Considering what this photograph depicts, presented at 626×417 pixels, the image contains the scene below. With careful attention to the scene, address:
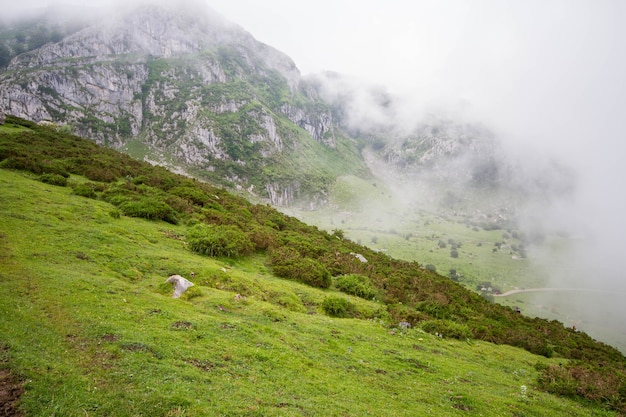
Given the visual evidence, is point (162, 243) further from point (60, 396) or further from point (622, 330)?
point (622, 330)

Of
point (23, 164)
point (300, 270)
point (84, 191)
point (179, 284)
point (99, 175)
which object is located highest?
point (99, 175)

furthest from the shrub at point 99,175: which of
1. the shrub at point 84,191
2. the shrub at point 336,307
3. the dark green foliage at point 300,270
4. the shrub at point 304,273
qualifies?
the shrub at point 336,307

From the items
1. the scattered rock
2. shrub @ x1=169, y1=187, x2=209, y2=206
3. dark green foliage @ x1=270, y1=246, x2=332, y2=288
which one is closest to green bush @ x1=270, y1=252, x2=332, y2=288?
dark green foliage @ x1=270, y1=246, x2=332, y2=288

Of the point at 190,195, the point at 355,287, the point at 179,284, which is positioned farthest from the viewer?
the point at 190,195

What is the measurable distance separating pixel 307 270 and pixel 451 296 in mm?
16062

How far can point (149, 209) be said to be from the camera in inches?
1101

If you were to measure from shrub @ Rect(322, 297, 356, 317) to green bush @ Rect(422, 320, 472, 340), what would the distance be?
19.4ft

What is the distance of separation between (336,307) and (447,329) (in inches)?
349

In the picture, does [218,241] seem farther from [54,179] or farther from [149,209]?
[54,179]

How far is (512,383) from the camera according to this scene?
55.8 feet

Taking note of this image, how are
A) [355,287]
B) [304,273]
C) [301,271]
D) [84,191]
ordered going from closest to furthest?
[304,273]
[301,271]
[84,191]
[355,287]

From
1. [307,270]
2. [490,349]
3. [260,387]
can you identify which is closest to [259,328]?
[260,387]

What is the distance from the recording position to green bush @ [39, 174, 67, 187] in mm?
27734

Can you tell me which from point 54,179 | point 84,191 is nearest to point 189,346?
point 84,191
